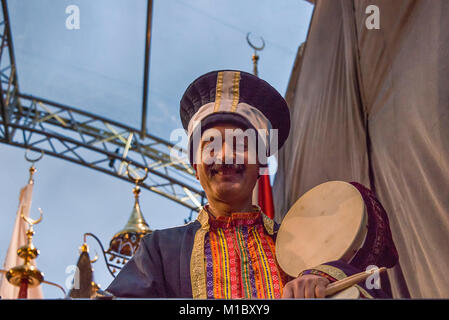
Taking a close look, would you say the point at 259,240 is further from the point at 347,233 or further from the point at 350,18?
the point at 350,18

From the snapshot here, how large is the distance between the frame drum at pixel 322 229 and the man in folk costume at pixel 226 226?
1.4 inches

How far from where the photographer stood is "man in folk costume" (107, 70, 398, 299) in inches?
66.3

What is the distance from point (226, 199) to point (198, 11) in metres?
3.53

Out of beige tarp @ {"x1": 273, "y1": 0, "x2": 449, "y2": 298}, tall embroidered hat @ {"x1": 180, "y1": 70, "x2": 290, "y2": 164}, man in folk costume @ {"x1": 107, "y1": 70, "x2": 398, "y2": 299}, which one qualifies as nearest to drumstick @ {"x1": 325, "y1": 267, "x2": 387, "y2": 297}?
man in folk costume @ {"x1": 107, "y1": 70, "x2": 398, "y2": 299}

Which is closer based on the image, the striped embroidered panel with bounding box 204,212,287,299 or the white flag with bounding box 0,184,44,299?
the striped embroidered panel with bounding box 204,212,287,299

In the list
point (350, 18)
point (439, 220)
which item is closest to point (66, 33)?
point (350, 18)

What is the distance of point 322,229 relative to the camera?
66.2 inches

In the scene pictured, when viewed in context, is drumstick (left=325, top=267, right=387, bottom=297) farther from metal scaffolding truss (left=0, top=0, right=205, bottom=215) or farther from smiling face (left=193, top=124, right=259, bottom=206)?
metal scaffolding truss (left=0, top=0, right=205, bottom=215)

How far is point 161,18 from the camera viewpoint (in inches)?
209

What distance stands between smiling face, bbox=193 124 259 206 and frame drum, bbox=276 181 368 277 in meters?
0.16

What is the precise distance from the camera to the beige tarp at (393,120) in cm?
191

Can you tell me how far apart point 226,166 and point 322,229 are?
318mm

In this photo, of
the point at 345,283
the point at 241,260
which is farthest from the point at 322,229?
the point at 345,283

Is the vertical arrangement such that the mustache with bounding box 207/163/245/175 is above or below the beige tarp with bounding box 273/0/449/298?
below
